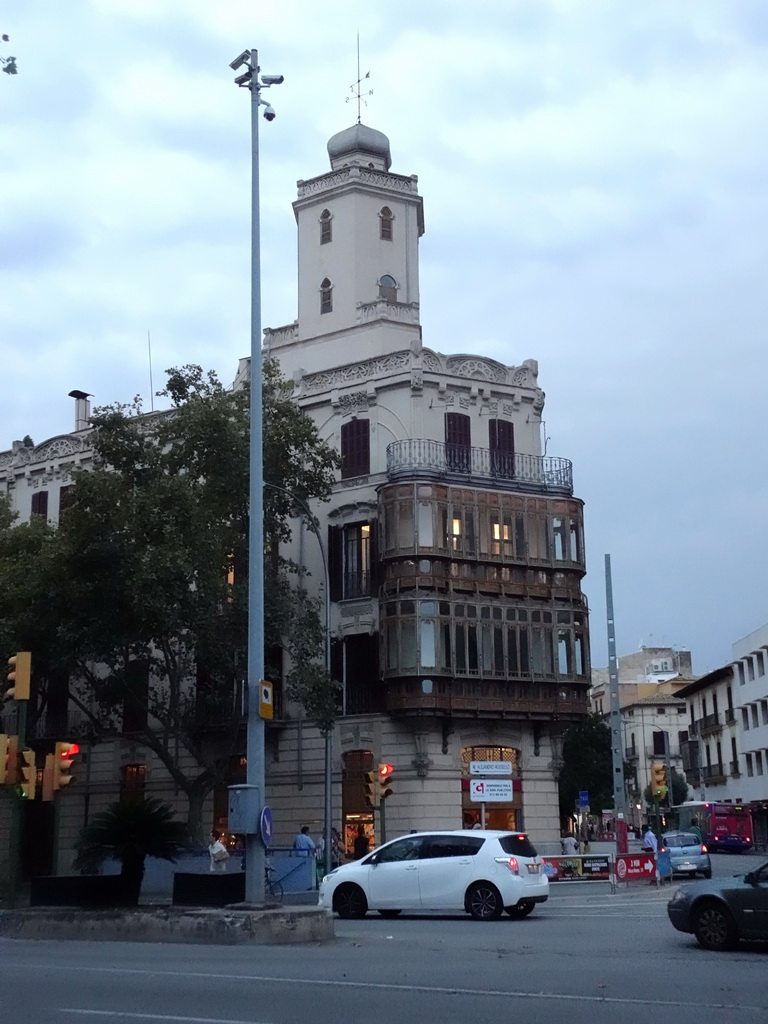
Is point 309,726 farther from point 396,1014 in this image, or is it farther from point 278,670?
point 396,1014

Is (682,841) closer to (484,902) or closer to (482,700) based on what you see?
(482,700)

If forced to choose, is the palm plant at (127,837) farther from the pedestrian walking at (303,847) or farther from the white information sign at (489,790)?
the white information sign at (489,790)

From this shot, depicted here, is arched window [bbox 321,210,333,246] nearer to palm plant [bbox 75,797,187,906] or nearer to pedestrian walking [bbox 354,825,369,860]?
pedestrian walking [bbox 354,825,369,860]

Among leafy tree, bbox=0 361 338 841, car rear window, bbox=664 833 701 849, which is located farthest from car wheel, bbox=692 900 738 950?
car rear window, bbox=664 833 701 849

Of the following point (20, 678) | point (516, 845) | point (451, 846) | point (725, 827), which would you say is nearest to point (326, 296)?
point (451, 846)

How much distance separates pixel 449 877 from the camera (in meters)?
21.8

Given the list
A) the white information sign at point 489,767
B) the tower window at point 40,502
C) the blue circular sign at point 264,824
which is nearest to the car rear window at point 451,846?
the blue circular sign at point 264,824

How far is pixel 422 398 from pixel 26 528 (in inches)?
528

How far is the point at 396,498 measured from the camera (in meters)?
40.2

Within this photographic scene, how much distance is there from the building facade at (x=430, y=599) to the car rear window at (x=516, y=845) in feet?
52.2

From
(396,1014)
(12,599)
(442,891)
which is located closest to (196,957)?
(396,1014)

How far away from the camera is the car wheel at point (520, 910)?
71.9ft

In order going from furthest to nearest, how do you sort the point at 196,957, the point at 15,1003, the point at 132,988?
1. the point at 196,957
2. the point at 132,988
3. the point at 15,1003

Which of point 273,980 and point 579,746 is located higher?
point 579,746
